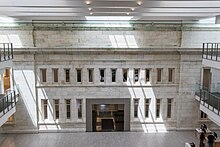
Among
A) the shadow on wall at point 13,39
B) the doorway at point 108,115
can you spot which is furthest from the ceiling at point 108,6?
the doorway at point 108,115

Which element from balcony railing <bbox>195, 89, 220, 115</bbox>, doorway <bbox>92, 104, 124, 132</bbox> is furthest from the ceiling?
doorway <bbox>92, 104, 124, 132</bbox>

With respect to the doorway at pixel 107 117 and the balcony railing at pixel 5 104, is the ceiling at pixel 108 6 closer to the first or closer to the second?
the balcony railing at pixel 5 104

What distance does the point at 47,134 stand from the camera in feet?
57.2

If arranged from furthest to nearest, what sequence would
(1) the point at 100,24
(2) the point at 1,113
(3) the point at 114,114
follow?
1. (3) the point at 114,114
2. (1) the point at 100,24
3. (2) the point at 1,113

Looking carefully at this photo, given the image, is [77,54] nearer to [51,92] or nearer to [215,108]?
[51,92]

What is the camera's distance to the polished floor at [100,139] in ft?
51.5

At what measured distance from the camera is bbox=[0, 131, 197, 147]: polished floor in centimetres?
1571

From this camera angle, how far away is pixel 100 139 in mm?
16500

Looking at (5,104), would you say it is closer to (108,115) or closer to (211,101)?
(108,115)

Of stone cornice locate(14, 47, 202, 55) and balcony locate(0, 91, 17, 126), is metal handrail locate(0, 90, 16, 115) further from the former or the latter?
stone cornice locate(14, 47, 202, 55)

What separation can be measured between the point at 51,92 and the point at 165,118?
303 inches

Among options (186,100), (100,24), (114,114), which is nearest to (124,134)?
(114,114)

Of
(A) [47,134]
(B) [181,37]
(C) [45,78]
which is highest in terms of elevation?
(B) [181,37]

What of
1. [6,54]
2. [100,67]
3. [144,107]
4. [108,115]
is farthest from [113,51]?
[6,54]
